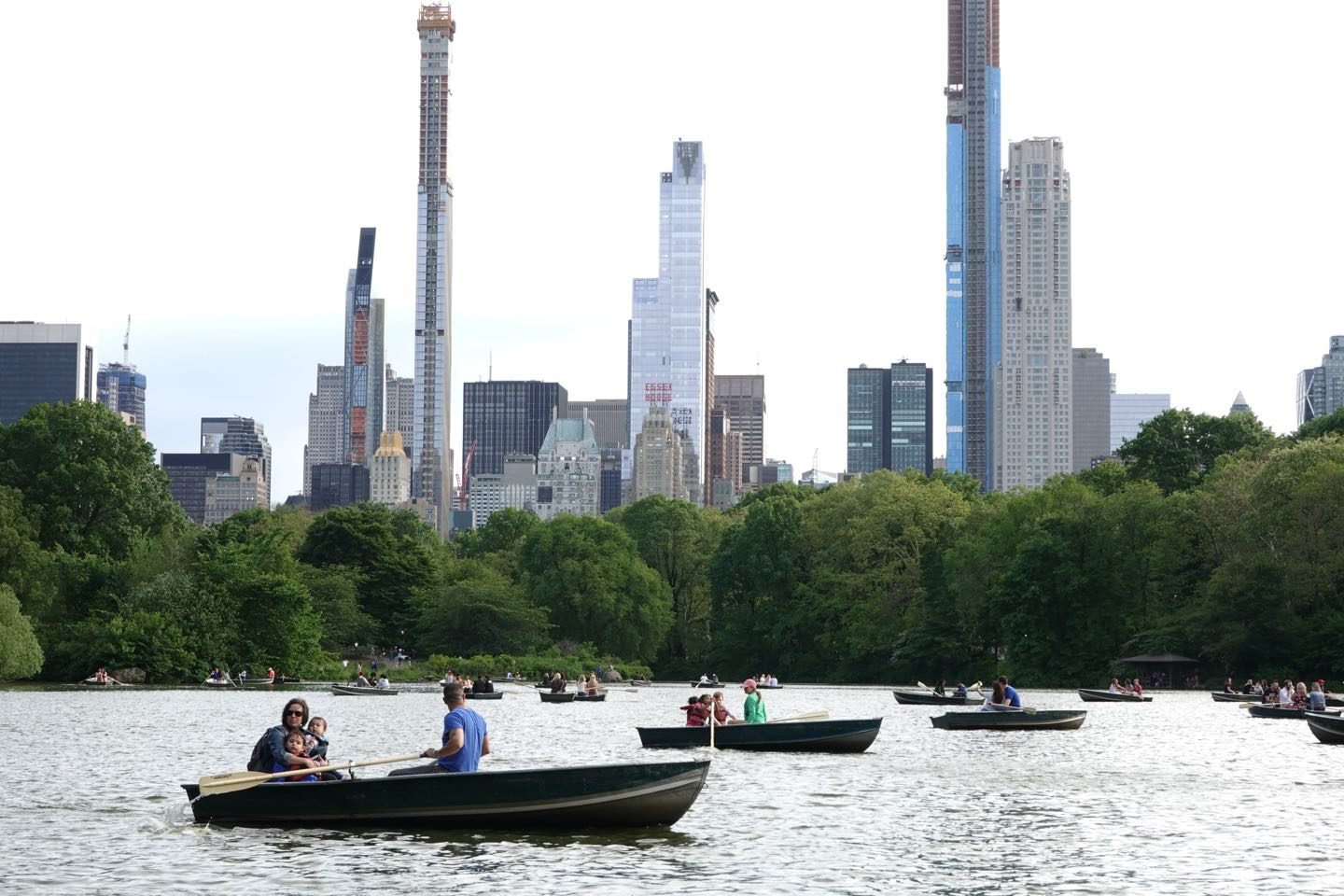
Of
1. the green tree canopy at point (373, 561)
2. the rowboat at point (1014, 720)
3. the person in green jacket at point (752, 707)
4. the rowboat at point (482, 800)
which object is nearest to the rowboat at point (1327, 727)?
the rowboat at point (1014, 720)

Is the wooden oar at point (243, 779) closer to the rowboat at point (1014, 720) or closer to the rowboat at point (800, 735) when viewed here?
the rowboat at point (800, 735)

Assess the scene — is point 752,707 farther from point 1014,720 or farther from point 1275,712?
point 1275,712

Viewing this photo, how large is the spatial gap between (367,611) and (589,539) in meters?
15.0

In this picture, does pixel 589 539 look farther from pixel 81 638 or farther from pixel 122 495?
pixel 81 638

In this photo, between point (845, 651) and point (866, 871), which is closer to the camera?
point (866, 871)

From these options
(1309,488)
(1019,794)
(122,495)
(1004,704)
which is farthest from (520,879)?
(122,495)

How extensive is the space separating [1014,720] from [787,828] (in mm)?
24829

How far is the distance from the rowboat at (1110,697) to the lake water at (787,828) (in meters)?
25.0

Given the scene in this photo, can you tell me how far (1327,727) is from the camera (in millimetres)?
42312

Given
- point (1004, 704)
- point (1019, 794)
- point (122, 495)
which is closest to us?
point (1019, 794)

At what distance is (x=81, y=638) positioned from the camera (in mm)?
76625

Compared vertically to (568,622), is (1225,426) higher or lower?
higher

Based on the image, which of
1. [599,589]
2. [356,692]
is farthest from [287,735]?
[599,589]

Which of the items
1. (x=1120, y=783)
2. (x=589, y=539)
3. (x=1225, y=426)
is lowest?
(x=1120, y=783)
